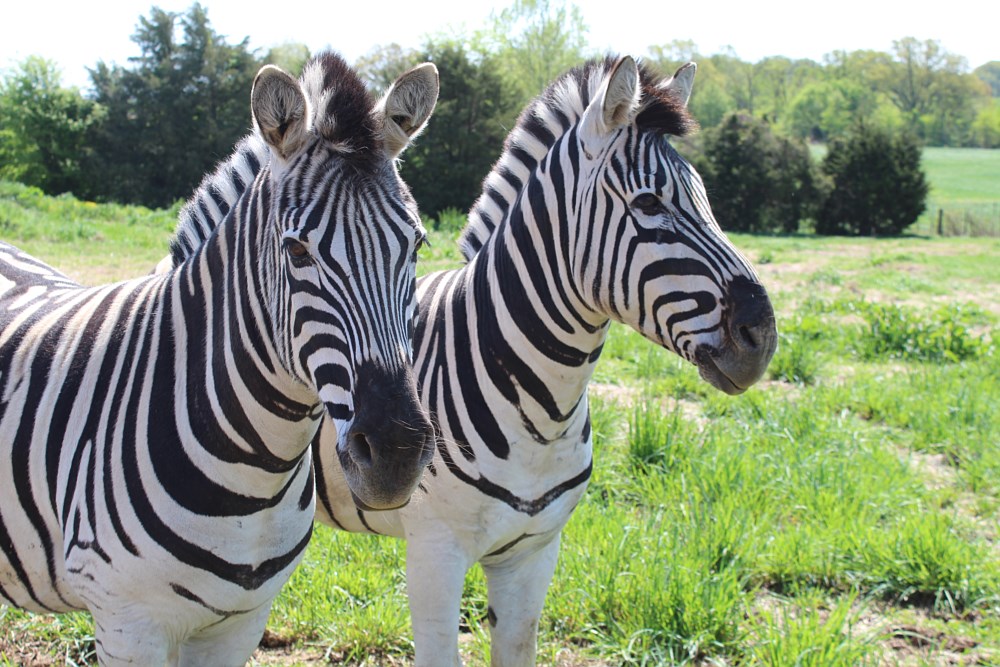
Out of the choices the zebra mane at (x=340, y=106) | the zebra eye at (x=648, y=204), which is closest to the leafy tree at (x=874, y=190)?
the zebra eye at (x=648, y=204)

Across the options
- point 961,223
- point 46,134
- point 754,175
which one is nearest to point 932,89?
point 961,223

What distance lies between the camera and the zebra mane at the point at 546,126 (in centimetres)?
255

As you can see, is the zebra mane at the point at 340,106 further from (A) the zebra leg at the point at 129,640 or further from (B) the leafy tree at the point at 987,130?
(B) the leafy tree at the point at 987,130

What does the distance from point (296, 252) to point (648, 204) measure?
3.69 feet

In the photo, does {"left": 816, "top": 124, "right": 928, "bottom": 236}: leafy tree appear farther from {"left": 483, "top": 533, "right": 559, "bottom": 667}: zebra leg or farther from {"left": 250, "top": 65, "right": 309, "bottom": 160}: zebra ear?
{"left": 250, "top": 65, "right": 309, "bottom": 160}: zebra ear

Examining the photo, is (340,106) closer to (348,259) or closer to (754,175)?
(348,259)

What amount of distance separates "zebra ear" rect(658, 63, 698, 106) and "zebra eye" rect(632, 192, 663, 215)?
1.47ft

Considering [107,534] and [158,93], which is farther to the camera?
[158,93]

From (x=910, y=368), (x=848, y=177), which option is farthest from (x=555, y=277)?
(x=848, y=177)

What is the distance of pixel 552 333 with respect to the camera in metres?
2.55

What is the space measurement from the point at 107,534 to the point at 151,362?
1.46 feet

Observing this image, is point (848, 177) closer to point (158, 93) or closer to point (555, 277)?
point (158, 93)

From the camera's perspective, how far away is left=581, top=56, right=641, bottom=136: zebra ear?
2.36m

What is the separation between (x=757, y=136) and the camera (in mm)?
30141
